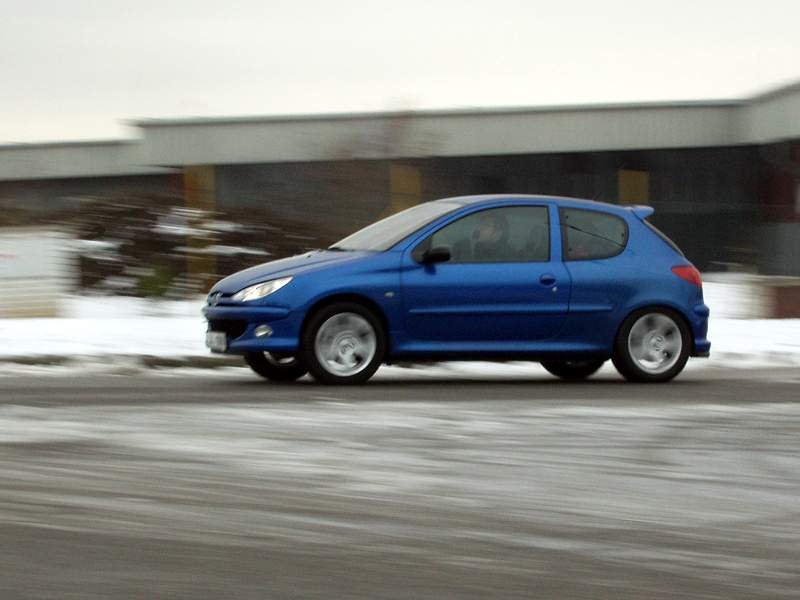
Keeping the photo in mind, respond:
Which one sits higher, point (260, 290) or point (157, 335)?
point (260, 290)

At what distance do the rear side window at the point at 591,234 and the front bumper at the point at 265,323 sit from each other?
96.3 inches

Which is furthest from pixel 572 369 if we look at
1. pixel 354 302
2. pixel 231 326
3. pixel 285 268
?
pixel 231 326

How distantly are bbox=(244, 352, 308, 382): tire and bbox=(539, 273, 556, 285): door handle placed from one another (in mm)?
2089

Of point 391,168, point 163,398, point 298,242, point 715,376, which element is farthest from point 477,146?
point 163,398

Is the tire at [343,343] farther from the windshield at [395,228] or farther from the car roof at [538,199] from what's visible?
the car roof at [538,199]

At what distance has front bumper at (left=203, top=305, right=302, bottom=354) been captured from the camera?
12.5m

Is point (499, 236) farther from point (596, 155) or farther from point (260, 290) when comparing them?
point (596, 155)

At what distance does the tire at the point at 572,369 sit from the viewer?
14383 mm

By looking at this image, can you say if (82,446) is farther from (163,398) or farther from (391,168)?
(391,168)

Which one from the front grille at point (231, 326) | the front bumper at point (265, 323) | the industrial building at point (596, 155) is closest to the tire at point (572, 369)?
the front bumper at point (265, 323)

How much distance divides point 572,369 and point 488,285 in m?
1.76

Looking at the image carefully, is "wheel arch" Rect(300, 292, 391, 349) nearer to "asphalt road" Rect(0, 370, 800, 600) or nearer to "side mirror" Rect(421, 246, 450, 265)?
"side mirror" Rect(421, 246, 450, 265)

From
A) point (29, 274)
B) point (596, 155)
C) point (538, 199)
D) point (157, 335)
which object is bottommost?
point (157, 335)

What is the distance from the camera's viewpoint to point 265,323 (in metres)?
12.5
